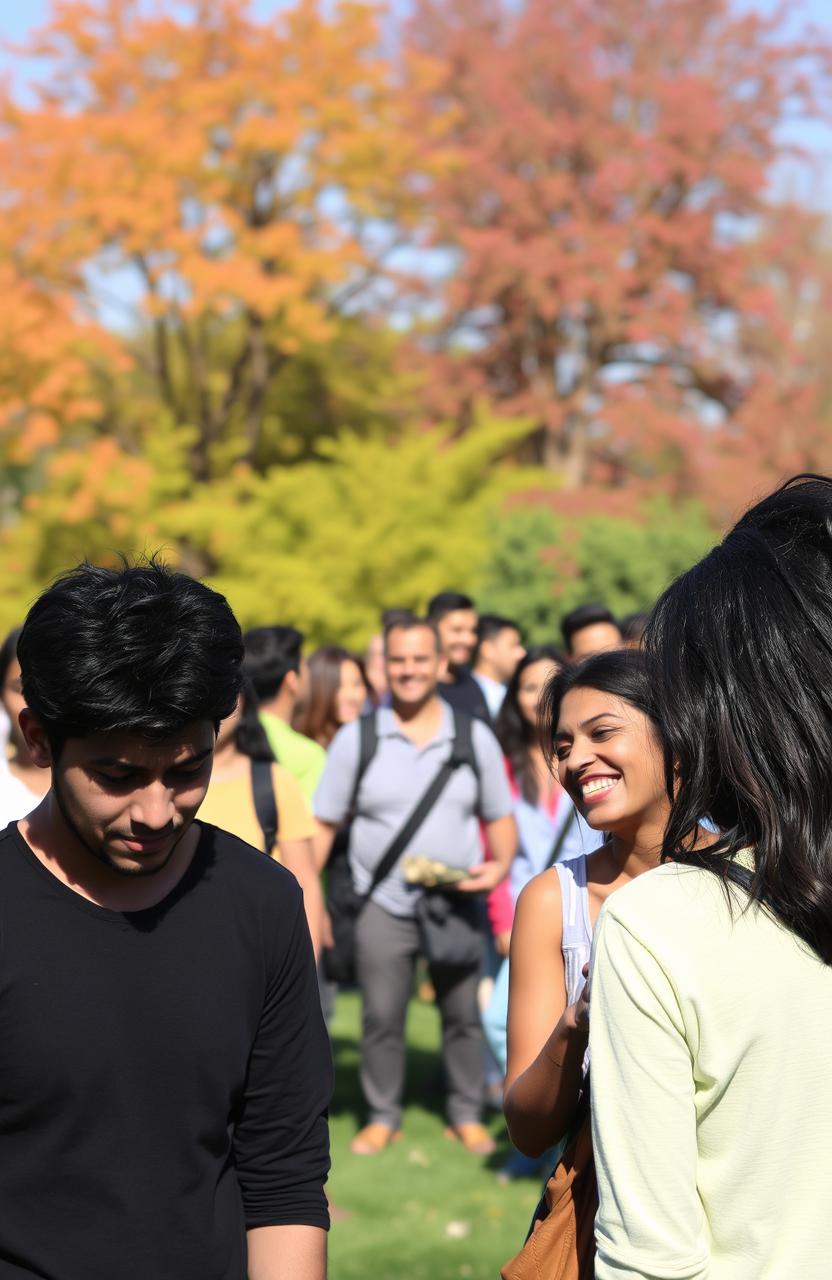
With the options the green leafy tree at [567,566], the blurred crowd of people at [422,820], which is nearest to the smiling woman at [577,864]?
the blurred crowd of people at [422,820]

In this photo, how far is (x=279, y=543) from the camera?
1903cm

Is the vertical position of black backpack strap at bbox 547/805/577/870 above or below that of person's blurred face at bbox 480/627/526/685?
below

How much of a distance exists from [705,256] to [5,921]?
24.2 m

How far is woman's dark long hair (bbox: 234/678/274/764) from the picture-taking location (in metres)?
4.45

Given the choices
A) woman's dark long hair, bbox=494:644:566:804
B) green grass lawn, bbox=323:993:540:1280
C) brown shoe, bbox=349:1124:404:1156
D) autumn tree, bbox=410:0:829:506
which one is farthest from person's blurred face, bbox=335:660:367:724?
autumn tree, bbox=410:0:829:506

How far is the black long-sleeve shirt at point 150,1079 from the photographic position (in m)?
1.89

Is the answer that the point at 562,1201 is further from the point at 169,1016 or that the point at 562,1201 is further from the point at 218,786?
the point at 218,786

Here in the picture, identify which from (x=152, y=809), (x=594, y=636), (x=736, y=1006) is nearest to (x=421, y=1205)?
(x=594, y=636)

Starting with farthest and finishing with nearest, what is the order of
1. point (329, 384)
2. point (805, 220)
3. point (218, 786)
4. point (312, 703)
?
point (805, 220)
point (329, 384)
point (312, 703)
point (218, 786)

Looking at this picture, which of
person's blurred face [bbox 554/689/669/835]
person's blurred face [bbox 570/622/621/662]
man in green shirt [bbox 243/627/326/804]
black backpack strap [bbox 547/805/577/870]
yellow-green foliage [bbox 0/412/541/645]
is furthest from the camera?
yellow-green foliage [bbox 0/412/541/645]

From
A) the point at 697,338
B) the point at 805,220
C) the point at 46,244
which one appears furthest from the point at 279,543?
the point at 805,220

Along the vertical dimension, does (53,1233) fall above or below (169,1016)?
below

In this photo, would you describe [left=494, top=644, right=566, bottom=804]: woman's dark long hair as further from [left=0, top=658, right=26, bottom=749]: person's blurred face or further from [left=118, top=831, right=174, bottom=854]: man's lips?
[left=118, top=831, right=174, bottom=854]: man's lips

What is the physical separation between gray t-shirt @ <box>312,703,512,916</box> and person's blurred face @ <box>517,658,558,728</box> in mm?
256
